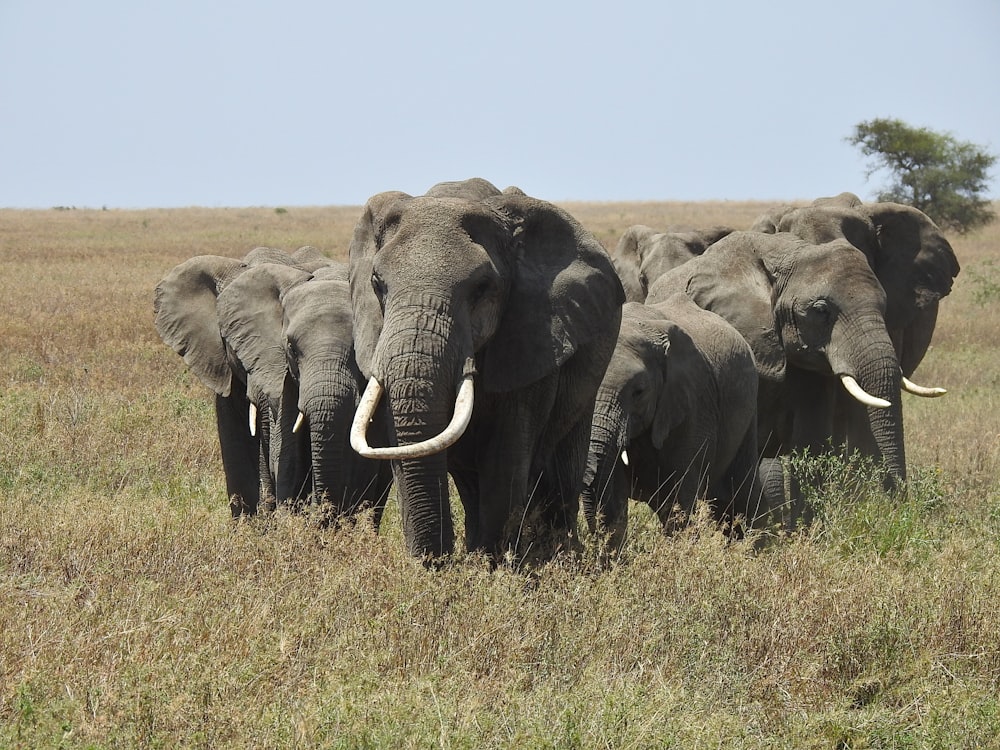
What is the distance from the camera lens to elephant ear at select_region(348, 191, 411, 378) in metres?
6.62

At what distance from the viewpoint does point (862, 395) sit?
9883 millimetres

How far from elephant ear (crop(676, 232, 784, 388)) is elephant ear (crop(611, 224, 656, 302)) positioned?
533 centimetres

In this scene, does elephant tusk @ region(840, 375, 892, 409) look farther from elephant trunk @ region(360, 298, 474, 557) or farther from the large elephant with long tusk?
elephant trunk @ region(360, 298, 474, 557)

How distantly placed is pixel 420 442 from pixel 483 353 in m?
0.93

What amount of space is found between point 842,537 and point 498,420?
101 inches

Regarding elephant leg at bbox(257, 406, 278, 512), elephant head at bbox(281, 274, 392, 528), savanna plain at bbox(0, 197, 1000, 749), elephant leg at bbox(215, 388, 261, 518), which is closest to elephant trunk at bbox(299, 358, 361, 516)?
elephant head at bbox(281, 274, 392, 528)

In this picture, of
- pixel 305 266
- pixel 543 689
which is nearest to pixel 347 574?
pixel 543 689

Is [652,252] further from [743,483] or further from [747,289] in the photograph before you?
[743,483]

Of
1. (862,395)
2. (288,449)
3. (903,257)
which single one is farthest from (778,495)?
(288,449)

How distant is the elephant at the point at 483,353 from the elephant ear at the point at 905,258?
17.0ft

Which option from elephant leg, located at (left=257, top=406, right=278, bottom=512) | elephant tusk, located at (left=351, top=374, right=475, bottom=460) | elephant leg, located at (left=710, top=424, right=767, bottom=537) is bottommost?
elephant leg, located at (left=710, top=424, right=767, bottom=537)

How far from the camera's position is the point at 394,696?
16.5ft

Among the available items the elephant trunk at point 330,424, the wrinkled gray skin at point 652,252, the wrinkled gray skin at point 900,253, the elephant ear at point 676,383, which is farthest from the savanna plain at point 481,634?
the wrinkled gray skin at point 652,252

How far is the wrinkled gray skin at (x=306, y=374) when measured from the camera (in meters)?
7.80
